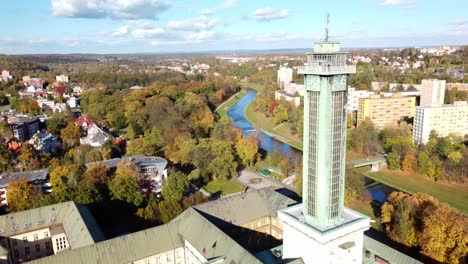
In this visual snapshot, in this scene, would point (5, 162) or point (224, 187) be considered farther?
point (5, 162)

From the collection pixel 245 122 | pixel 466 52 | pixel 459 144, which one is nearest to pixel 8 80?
pixel 245 122

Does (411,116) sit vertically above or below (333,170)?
below

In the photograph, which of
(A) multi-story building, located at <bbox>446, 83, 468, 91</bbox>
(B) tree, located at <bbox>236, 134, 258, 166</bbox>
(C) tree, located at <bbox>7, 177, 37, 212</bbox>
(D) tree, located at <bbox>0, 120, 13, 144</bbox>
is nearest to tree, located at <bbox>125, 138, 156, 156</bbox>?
(B) tree, located at <bbox>236, 134, 258, 166</bbox>

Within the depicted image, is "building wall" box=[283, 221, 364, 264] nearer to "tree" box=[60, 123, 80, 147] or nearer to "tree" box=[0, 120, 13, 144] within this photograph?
"tree" box=[60, 123, 80, 147]

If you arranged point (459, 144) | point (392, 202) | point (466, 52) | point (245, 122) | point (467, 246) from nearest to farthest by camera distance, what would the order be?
point (467, 246), point (392, 202), point (459, 144), point (245, 122), point (466, 52)

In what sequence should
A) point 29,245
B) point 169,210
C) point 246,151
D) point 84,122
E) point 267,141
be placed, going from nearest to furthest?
point 29,245, point 169,210, point 246,151, point 84,122, point 267,141

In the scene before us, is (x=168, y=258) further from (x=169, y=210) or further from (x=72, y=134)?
(x=72, y=134)

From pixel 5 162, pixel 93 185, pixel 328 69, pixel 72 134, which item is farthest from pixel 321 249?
pixel 72 134

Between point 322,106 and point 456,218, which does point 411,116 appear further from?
point 322,106
